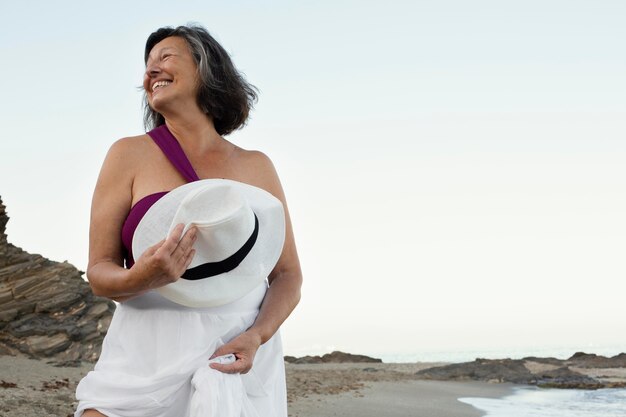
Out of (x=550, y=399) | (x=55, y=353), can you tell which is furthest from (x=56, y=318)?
(x=550, y=399)

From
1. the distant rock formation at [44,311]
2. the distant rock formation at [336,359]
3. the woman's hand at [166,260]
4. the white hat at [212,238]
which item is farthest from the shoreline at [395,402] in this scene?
the distant rock formation at [336,359]

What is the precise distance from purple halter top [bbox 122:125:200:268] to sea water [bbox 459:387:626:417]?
9.92 metres

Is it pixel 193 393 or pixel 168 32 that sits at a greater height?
pixel 168 32

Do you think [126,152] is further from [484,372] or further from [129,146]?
[484,372]

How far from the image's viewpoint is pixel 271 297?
91.2 inches

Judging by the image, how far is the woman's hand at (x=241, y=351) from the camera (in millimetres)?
1997

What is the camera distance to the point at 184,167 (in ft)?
7.54

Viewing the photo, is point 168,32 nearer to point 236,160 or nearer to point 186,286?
point 236,160

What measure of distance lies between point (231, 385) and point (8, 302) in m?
11.1

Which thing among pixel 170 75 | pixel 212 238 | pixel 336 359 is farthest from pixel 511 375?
pixel 212 238

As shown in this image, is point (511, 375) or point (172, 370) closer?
point (172, 370)

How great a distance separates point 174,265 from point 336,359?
79.9ft

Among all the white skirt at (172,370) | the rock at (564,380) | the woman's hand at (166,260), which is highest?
the rock at (564,380)

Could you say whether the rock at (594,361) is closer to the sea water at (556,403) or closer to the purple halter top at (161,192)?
the sea water at (556,403)
